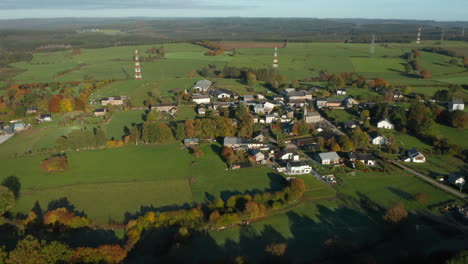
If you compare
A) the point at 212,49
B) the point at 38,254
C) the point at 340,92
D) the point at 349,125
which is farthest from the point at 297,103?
the point at 212,49

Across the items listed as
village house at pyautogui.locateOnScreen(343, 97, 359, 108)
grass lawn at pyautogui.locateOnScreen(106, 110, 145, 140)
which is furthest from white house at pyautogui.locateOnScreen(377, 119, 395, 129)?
grass lawn at pyautogui.locateOnScreen(106, 110, 145, 140)

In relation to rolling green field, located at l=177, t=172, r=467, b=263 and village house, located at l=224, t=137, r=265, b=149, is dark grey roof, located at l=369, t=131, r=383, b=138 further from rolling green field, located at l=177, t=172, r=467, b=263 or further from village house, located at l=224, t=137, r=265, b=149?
village house, located at l=224, t=137, r=265, b=149

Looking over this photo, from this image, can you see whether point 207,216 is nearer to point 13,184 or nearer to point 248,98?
point 13,184

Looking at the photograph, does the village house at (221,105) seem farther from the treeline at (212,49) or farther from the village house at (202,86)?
the treeline at (212,49)

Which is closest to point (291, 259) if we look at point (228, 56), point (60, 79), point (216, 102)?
point (216, 102)

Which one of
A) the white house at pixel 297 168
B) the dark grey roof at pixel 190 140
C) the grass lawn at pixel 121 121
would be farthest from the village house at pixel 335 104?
the grass lawn at pixel 121 121

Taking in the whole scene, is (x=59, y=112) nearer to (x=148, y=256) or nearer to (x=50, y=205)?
(x=50, y=205)
